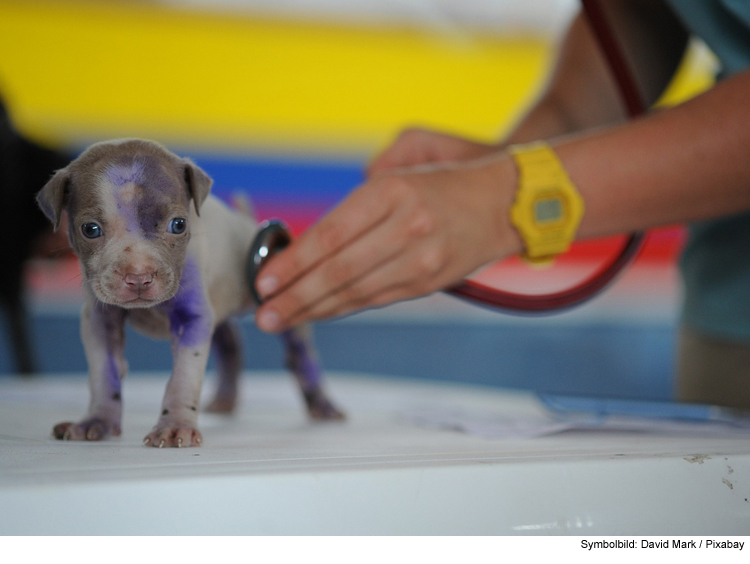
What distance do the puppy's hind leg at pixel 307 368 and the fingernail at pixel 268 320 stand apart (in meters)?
0.17

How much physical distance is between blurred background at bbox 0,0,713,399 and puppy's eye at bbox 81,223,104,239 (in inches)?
92.8

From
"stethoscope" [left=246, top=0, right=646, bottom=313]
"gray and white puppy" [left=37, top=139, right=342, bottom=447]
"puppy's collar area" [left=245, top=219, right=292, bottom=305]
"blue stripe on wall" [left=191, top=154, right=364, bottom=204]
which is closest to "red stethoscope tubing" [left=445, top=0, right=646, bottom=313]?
"stethoscope" [left=246, top=0, right=646, bottom=313]

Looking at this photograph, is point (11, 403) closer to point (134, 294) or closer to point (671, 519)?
point (134, 294)

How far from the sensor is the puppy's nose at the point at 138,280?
0.53 meters

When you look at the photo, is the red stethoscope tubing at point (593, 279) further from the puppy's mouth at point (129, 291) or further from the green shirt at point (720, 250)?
the puppy's mouth at point (129, 291)

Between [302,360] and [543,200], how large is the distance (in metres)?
0.41

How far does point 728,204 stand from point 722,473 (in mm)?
332

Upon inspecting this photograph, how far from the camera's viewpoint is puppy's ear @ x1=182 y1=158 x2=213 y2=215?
589 millimetres

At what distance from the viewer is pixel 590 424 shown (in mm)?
751

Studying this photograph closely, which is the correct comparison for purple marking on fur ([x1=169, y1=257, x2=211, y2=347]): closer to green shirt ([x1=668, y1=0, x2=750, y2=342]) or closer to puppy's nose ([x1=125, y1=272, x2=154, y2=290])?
puppy's nose ([x1=125, y1=272, x2=154, y2=290])

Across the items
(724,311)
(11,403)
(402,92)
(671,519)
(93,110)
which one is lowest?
(671,519)

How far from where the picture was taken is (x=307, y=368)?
94cm

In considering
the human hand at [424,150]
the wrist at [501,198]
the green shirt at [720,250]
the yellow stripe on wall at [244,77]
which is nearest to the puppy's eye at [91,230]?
the wrist at [501,198]

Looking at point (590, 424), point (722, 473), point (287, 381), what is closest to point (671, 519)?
point (722, 473)
